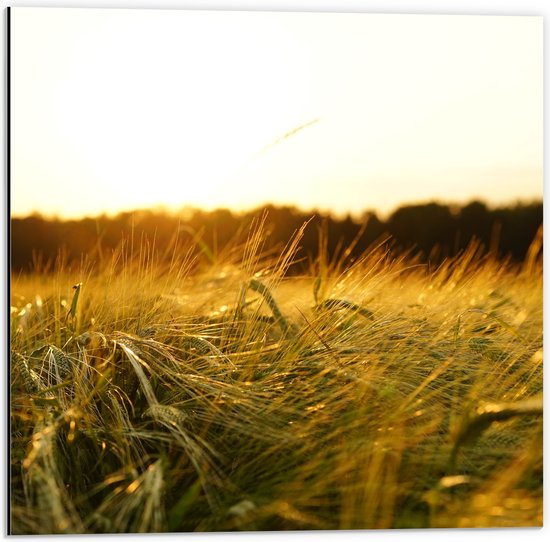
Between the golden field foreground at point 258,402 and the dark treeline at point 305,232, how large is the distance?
64 mm

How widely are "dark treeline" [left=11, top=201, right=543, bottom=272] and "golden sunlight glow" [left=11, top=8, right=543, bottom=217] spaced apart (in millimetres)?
45

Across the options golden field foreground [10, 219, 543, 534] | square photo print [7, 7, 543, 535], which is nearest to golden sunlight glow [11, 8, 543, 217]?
square photo print [7, 7, 543, 535]

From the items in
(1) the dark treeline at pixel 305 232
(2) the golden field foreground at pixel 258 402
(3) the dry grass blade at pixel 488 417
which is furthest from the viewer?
(1) the dark treeline at pixel 305 232

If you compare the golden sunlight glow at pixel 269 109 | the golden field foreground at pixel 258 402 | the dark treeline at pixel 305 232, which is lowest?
the golden field foreground at pixel 258 402

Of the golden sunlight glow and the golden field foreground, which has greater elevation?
the golden sunlight glow

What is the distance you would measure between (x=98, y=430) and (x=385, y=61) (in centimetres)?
134

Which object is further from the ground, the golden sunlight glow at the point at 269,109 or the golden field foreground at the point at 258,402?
the golden sunlight glow at the point at 269,109

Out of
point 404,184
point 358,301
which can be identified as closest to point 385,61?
point 404,184

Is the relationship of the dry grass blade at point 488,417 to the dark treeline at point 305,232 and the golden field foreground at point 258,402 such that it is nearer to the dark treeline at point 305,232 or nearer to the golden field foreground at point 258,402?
the golden field foreground at point 258,402

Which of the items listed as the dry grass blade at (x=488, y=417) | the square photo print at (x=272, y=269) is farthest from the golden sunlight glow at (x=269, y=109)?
the dry grass blade at (x=488, y=417)

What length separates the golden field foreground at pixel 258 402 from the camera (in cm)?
190

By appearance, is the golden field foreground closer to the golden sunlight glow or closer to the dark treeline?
the dark treeline

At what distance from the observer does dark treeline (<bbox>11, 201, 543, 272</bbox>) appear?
2213 mm

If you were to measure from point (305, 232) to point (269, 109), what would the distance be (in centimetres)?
39
